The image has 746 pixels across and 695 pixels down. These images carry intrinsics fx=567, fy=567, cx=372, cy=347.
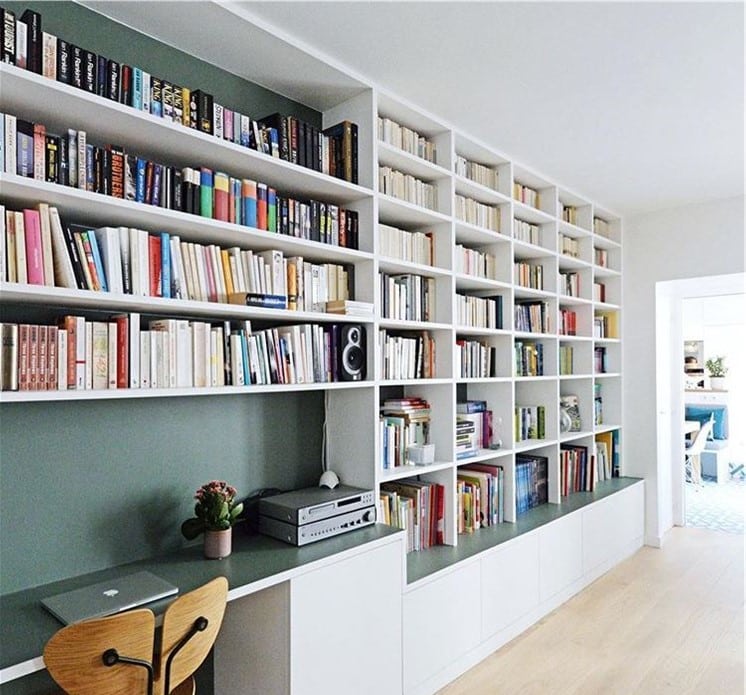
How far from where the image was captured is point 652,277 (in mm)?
4461

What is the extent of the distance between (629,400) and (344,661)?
135 inches

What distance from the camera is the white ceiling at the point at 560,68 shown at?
1989mm

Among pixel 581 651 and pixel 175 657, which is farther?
pixel 581 651

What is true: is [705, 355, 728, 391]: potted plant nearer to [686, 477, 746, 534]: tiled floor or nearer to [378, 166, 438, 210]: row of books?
[686, 477, 746, 534]: tiled floor

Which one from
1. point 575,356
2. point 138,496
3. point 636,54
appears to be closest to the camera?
point 138,496

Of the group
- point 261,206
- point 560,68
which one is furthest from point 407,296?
point 560,68

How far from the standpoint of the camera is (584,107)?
2.72 metres

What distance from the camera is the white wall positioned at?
13.8 ft

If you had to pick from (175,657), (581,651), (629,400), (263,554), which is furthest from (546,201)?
(175,657)

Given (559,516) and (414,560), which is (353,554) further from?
(559,516)

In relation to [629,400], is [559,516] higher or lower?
lower

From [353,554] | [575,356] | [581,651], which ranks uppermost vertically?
[575,356]

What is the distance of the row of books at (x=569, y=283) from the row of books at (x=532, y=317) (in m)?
0.30

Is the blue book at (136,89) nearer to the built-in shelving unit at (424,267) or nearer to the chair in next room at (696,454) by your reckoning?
the built-in shelving unit at (424,267)
